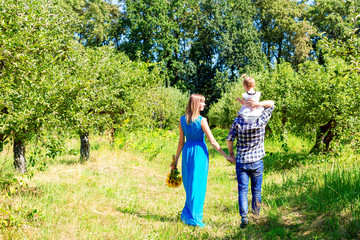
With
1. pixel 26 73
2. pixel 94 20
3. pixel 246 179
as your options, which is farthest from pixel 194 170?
pixel 94 20

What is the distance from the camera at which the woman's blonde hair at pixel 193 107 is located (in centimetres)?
A: 505

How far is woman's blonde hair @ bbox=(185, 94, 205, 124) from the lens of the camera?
5047 mm

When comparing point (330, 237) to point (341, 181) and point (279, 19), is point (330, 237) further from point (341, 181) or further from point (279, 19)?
point (279, 19)

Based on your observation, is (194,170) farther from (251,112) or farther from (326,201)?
(326,201)

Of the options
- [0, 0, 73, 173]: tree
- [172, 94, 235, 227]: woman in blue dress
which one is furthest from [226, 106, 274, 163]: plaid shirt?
[0, 0, 73, 173]: tree

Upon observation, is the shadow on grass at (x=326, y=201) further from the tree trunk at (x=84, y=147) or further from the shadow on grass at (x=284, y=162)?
the tree trunk at (x=84, y=147)

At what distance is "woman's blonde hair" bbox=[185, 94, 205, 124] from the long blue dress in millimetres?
85

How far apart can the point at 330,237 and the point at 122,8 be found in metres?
42.4

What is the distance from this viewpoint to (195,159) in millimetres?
5184

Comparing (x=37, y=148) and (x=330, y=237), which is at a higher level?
(x=37, y=148)

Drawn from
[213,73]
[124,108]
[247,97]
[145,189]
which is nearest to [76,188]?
[145,189]

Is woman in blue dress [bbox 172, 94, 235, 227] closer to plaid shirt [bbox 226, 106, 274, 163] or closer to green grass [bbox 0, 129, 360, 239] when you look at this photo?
green grass [bbox 0, 129, 360, 239]

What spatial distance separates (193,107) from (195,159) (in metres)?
0.90

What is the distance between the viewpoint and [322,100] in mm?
9180
